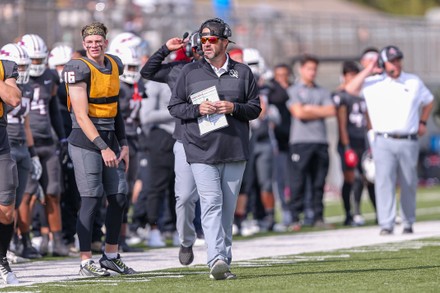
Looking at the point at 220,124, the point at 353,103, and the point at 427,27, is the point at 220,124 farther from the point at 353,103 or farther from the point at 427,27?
the point at 427,27

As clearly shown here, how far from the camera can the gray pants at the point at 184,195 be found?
34.5 ft

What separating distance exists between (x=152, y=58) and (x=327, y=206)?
1136 centimetres

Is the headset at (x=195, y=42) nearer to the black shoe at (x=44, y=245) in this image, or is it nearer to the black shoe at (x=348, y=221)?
the black shoe at (x=44, y=245)

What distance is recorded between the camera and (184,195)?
10539 millimetres

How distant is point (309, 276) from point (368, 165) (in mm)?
7441

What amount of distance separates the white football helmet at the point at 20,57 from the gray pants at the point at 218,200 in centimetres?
222

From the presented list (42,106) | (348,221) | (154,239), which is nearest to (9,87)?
(42,106)

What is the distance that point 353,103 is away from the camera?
56.0 ft

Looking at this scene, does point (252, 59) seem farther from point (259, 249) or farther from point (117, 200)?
point (117, 200)

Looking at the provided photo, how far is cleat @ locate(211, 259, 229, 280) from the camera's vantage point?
931cm

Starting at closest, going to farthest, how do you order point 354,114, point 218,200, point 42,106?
point 218,200, point 42,106, point 354,114

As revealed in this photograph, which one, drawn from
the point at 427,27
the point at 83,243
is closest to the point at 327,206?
the point at 427,27

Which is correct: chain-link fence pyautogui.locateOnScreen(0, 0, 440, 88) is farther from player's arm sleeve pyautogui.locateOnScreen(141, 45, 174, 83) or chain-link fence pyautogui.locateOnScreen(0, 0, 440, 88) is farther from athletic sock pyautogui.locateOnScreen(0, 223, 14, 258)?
athletic sock pyautogui.locateOnScreen(0, 223, 14, 258)

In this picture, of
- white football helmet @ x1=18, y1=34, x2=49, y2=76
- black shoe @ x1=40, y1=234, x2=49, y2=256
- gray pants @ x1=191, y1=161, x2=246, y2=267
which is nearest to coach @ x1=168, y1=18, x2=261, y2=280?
gray pants @ x1=191, y1=161, x2=246, y2=267
